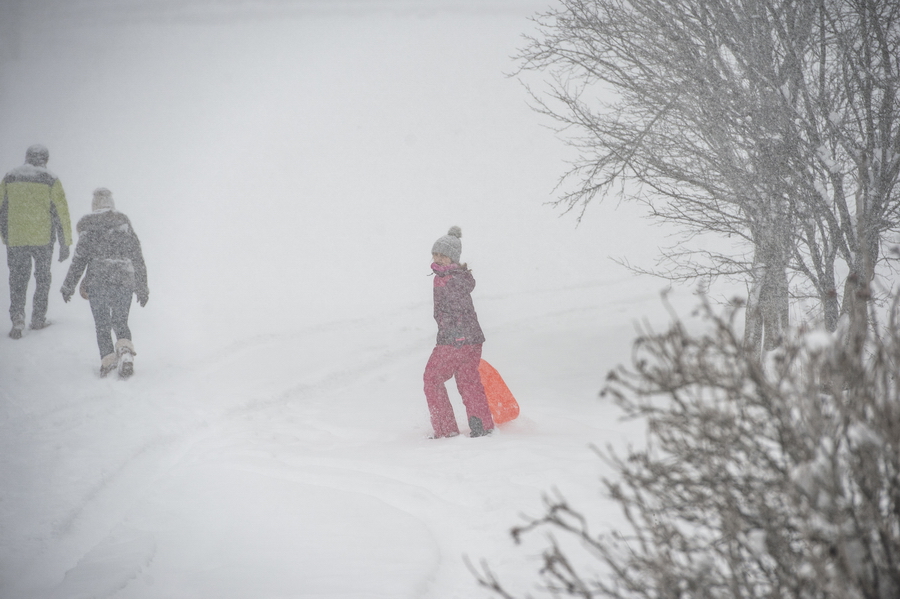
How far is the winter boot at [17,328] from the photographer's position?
25.8ft

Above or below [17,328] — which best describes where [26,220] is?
above

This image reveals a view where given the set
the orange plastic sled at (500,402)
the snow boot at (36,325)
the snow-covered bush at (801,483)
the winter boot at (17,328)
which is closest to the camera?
the snow-covered bush at (801,483)

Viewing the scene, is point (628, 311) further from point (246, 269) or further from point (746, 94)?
point (246, 269)

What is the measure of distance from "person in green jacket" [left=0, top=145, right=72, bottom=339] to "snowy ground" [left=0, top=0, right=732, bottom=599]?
813mm

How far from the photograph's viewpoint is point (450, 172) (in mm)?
28609

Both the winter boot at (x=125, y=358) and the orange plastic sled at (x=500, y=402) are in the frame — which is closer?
the orange plastic sled at (x=500, y=402)

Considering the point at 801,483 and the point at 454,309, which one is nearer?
the point at 801,483

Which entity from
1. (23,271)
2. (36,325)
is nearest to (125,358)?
(23,271)

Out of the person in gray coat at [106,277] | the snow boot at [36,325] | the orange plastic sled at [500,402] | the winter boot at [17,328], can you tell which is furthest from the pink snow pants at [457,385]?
the snow boot at [36,325]

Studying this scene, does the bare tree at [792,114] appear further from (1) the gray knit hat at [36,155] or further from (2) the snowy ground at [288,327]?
(1) the gray knit hat at [36,155]

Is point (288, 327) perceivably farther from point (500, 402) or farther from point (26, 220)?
point (500, 402)

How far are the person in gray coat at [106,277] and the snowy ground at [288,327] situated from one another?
41 cm

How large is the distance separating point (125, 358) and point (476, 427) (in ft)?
14.3

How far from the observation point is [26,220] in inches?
310
